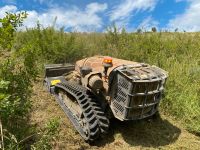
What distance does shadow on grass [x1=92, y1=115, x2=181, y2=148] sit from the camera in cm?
623

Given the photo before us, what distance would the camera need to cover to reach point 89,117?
6105 mm

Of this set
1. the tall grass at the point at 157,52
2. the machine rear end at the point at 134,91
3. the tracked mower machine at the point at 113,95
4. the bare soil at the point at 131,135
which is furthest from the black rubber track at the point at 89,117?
the tall grass at the point at 157,52

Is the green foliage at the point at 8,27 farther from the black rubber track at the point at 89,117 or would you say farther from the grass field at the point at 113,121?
the black rubber track at the point at 89,117

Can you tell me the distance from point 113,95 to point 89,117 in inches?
25.5

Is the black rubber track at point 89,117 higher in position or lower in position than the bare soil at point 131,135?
higher

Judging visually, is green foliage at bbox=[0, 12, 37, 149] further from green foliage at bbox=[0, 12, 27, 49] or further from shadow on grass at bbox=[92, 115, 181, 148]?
shadow on grass at bbox=[92, 115, 181, 148]

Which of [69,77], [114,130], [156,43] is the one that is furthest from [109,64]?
[156,43]

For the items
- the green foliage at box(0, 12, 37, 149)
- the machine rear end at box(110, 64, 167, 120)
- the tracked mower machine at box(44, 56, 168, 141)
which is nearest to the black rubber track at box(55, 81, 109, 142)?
the tracked mower machine at box(44, 56, 168, 141)

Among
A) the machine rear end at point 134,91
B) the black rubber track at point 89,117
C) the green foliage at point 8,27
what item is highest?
the green foliage at point 8,27

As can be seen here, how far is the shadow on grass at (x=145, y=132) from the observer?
20.4ft

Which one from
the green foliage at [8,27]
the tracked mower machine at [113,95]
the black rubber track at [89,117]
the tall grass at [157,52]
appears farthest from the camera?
the tall grass at [157,52]

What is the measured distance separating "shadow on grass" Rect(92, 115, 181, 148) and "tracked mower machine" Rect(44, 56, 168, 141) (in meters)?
0.47

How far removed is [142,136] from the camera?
6.50 meters

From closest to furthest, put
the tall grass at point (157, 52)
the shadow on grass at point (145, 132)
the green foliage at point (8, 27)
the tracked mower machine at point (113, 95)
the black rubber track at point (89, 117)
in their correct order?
the green foliage at point (8, 27) < the tracked mower machine at point (113, 95) < the black rubber track at point (89, 117) < the shadow on grass at point (145, 132) < the tall grass at point (157, 52)
